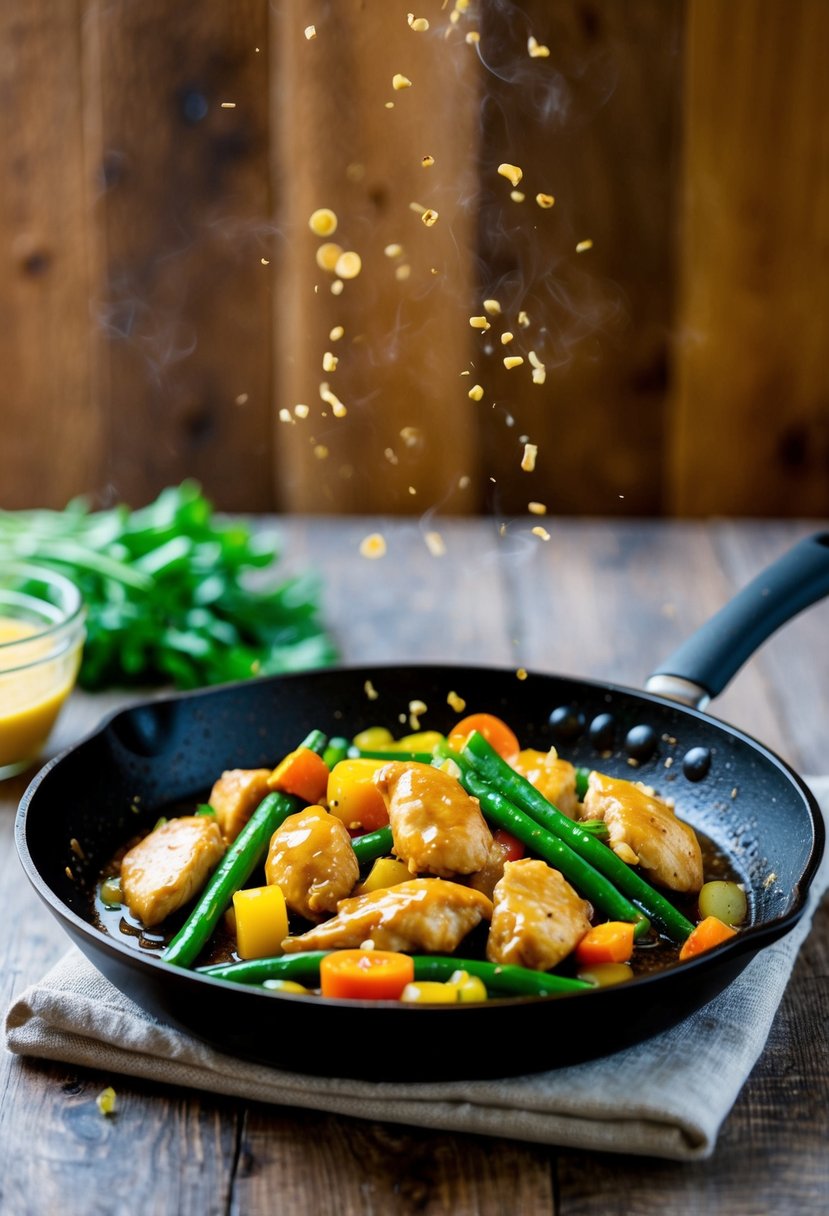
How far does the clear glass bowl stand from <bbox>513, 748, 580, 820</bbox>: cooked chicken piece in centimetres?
113

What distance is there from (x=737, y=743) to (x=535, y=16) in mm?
3292

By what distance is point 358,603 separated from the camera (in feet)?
13.4

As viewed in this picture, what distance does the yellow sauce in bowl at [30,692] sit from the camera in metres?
2.89

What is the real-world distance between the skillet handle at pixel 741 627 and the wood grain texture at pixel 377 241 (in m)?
2.19

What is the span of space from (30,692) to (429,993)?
4.86ft

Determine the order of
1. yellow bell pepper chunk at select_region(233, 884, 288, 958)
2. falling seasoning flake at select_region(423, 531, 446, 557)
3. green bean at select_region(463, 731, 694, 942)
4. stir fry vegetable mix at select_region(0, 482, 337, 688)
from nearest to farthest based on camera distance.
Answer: yellow bell pepper chunk at select_region(233, 884, 288, 958), green bean at select_region(463, 731, 694, 942), stir fry vegetable mix at select_region(0, 482, 337, 688), falling seasoning flake at select_region(423, 531, 446, 557)

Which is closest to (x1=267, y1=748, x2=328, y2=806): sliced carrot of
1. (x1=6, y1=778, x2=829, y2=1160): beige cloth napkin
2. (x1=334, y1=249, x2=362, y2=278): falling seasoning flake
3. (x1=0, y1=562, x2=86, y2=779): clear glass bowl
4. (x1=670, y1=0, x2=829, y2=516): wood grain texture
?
(x1=6, y1=778, x2=829, y2=1160): beige cloth napkin

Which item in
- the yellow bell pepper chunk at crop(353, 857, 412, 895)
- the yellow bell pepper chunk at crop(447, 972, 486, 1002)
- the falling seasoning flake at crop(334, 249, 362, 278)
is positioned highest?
the falling seasoning flake at crop(334, 249, 362, 278)

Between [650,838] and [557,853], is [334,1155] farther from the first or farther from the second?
[650,838]

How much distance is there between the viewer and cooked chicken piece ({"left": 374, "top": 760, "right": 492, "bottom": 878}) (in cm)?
199

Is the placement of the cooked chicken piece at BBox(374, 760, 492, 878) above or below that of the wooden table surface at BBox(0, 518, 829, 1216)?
above

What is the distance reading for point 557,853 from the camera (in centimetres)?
209

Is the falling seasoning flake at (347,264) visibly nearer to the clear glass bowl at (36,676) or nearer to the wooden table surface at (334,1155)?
the clear glass bowl at (36,676)

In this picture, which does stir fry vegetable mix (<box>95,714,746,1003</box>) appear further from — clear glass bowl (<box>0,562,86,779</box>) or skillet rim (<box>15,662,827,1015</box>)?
clear glass bowl (<box>0,562,86,779</box>)
